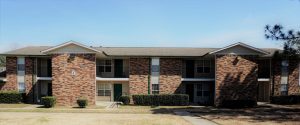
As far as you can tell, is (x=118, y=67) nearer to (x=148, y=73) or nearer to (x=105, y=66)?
(x=105, y=66)

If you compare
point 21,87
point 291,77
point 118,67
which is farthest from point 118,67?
point 291,77

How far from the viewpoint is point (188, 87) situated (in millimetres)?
41531

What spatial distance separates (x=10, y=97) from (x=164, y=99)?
17139 millimetres

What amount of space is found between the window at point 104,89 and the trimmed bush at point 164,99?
4587 mm

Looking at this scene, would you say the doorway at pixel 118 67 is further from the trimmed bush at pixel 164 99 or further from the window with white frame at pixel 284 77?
the window with white frame at pixel 284 77

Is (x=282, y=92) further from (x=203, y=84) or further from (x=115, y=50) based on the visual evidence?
(x=115, y=50)

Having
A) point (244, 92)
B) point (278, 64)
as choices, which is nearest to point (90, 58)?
point (244, 92)

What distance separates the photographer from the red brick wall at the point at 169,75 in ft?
131

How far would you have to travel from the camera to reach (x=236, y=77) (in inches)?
1452

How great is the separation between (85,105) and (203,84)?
1455cm

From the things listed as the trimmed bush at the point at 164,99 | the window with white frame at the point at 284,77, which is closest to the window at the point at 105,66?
the trimmed bush at the point at 164,99

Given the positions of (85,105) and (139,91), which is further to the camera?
(139,91)

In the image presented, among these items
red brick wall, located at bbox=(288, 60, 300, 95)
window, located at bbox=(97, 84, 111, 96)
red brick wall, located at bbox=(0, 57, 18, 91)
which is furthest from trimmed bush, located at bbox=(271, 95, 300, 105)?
red brick wall, located at bbox=(0, 57, 18, 91)

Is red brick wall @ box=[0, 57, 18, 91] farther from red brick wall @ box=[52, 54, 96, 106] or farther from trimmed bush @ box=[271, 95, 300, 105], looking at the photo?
trimmed bush @ box=[271, 95, 300, 105]
